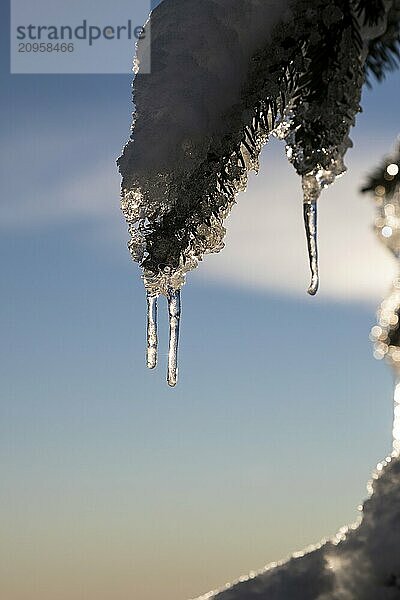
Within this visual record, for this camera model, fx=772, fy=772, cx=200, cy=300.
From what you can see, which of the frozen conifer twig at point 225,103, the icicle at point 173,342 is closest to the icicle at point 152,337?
the icicle at point 173,342

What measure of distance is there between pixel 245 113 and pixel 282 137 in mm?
160

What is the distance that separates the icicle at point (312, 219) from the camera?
93.6 inches

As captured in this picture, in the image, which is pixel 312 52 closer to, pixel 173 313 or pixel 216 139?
pixel 216 139

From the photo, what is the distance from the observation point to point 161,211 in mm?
2184

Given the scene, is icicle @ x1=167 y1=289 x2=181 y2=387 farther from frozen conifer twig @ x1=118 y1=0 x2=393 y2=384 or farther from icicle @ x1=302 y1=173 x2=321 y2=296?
frozen conifer twig @ x1=118 y1=0 x2=393 y2=384

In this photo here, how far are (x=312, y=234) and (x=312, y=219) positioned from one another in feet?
0.19

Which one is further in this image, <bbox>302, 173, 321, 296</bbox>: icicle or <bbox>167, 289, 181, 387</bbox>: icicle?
<bbox>167, 289, 181, 387</bbox>: icicle

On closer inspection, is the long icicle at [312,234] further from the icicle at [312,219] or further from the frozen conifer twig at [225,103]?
the frozen conifer twig at [225,103]

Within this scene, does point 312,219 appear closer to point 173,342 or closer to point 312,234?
point 312,234

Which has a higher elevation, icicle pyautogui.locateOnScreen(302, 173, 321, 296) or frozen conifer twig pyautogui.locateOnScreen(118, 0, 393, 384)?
frozen conifer twig pyautogui.locateOnScreen(118, 0, 393, 384)

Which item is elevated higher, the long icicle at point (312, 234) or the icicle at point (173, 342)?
the long icicle at point (312, 234)

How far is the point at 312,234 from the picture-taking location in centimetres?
273

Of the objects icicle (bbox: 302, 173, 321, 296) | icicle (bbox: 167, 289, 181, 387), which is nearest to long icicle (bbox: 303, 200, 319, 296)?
icicle (bbox: 302, 173, 321, 296)

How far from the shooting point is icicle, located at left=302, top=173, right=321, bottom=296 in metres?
2.38
